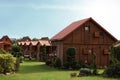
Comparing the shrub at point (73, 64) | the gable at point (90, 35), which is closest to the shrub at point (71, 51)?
the shrub at point (73, 64)

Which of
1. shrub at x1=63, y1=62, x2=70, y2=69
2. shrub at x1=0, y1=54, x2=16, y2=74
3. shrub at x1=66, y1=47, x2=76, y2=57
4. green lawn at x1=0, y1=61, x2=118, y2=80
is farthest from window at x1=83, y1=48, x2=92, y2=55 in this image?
shrub at x1=0, y1=54, x2=16, y2=74

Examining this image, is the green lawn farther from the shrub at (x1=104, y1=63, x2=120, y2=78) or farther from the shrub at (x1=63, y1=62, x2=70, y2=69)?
the shrub at (x1=63, y1=62, x2=70, y2=69)

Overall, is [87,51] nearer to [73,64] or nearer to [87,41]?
[87,41]

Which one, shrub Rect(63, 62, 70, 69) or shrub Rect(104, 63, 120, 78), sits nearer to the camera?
shrub Rect(104, 63, 120, 78)

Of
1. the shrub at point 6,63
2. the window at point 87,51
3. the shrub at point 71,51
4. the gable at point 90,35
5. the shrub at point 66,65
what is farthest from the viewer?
the window at point 87,51

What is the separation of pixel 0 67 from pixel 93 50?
→ 694 inches

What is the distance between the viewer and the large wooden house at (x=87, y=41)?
4259cm

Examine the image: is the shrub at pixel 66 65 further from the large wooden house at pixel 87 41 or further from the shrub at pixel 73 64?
the large wooden house at pixel 87 41

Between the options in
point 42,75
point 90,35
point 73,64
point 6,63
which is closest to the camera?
point 42,75

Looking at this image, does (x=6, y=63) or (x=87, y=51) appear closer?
(x=6, y=63)

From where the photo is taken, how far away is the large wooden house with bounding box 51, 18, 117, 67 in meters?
42.6

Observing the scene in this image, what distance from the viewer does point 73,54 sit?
4062 centimetres

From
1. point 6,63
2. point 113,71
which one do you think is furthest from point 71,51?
point 113,71

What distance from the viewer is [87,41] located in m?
43.8
